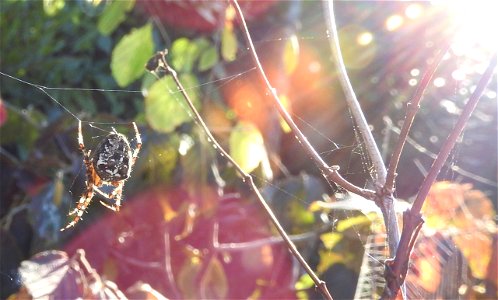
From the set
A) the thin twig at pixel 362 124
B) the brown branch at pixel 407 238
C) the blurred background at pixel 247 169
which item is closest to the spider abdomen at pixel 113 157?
the blurred background at pixel 247 169

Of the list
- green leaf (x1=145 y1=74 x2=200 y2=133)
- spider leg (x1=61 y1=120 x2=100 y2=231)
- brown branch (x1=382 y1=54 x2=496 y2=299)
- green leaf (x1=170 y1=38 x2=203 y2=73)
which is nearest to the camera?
brown branch (x1=382 y1=54 x2=496 y2=299)

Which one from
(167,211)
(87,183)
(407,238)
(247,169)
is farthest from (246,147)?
(407,238)

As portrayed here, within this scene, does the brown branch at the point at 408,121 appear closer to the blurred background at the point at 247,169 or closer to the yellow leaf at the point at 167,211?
the blurred background at the point at 247,169

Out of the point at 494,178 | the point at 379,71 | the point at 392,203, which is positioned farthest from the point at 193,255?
the point at 494,178

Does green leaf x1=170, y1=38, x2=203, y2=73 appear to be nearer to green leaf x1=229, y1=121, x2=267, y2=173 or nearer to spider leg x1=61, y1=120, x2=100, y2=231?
green leaf x1=229, y1=121, x2=267, y2=173

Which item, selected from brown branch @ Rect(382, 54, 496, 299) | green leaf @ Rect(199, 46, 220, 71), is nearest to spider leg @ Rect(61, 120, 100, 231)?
green leaf @ Rect(199, 46, 220, 71)

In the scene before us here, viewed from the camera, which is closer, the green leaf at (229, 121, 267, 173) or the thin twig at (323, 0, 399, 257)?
the thin twig at (323, 0, 399, 257)

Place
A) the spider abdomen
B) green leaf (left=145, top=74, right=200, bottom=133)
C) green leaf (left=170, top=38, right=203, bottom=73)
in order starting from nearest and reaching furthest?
the spider abdomen, green leaf (left=145, top=74, right=200, bottom=133), green leaf (left=170, top=38, right=203, bottom=73)
